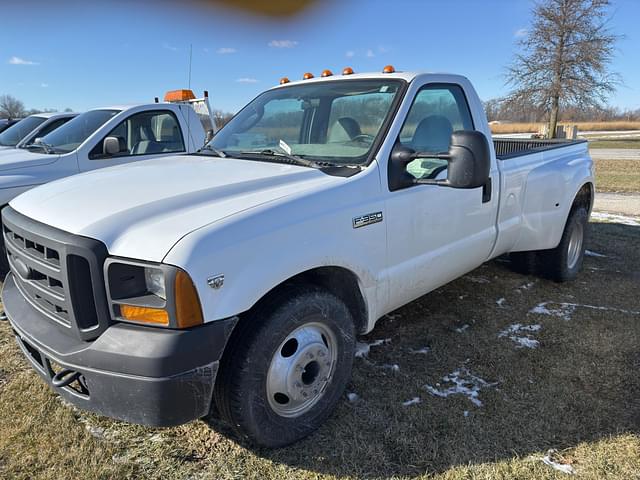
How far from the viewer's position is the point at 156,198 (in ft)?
7.97

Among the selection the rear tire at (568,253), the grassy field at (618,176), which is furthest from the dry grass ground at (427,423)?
the grassy field at (618,176)

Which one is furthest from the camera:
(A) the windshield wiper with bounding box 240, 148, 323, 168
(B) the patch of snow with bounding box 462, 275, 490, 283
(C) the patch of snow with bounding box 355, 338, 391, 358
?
(B) the patch of snow with bounding box 462, 275, 490, 283

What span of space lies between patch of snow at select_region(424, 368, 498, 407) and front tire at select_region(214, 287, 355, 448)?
72 cm

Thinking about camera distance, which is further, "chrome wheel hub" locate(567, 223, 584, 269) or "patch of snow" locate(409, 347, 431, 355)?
"chrome wheel hub" locate(567, 223, 584, 269)

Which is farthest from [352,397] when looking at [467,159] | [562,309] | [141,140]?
[141,140]

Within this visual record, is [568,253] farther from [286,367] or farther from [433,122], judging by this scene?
[286,367]

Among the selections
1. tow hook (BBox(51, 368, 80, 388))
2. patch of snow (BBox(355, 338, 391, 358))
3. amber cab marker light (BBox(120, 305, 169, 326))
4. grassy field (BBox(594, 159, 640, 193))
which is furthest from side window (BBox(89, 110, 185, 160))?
grassy field (BBox(594, 159, 640, 193))

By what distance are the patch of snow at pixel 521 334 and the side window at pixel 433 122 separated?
5.10 ft

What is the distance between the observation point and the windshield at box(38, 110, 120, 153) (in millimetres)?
→ 5891

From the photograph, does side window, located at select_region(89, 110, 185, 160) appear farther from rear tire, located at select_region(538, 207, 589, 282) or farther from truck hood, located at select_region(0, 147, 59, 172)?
rear tire, located at select_region(538, 207, 589, 282)

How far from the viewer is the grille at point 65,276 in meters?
2.08

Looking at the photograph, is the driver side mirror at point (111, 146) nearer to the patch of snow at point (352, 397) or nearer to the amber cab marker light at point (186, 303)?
the patch of snow at point (352, 397)

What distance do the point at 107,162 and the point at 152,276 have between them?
173 inches

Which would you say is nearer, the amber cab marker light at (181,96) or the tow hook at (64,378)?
the tow hook at (64,378)
